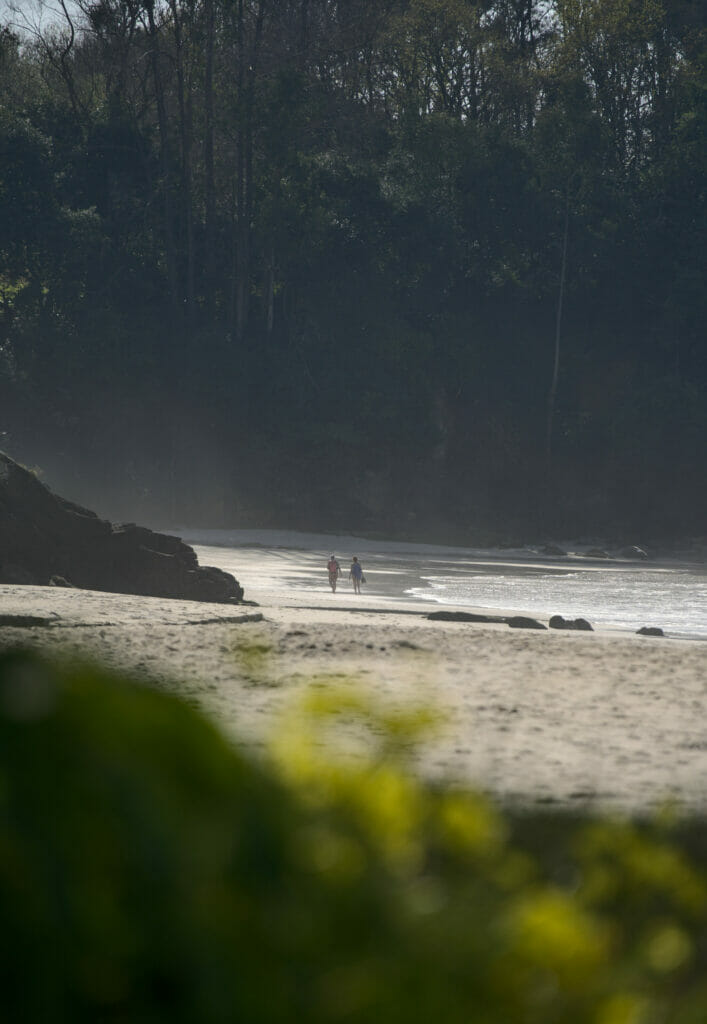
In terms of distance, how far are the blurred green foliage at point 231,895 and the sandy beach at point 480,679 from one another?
9 cm

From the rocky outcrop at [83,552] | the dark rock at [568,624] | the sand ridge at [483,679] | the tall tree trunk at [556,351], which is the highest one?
the tall tree trunk at [556,351]

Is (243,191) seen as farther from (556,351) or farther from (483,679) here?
(483,679)

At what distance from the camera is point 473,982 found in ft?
2.17

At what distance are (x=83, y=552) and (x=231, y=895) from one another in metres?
12.5

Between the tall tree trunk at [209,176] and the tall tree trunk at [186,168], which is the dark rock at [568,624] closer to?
the tall tree trunk at [186,168]

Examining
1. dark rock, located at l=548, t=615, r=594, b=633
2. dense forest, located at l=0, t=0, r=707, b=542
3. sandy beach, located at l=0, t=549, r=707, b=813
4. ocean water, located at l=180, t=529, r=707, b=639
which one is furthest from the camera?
dense forest, located at l=0, t=0, r=707, b=542

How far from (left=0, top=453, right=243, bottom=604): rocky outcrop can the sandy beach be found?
6.23 ft

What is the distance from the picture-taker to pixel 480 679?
21.0ft

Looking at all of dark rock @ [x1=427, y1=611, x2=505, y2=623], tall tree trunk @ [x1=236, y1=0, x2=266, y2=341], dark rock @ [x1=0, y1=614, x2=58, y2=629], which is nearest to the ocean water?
dark rock @ [x1=427, y1=611, x2=505, y2=623]

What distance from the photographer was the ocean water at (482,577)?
18.9m

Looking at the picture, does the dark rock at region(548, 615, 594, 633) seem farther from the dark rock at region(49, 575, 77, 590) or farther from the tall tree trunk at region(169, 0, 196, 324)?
the tall tree trunk at region(169, 0, 196, 324)

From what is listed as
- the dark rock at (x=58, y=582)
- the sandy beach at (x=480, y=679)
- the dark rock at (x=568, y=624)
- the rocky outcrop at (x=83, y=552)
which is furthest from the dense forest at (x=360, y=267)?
the sandy beach at (x=480, y=679)

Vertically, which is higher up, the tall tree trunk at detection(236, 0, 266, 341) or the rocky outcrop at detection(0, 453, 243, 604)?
the tall tree trunk at detection(236, 0, 266, 341)

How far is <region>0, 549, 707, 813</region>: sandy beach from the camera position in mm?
3598
